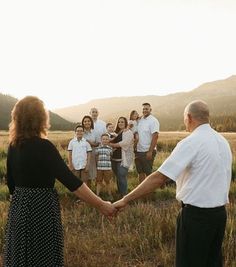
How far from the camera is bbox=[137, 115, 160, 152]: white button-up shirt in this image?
33.2ft

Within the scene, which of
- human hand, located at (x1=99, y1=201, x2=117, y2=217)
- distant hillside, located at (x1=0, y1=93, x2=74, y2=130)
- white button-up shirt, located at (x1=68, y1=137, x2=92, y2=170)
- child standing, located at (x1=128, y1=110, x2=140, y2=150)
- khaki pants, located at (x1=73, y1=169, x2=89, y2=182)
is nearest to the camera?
human hand, located at (x1=99, y1=201, x2=117, y2=217)

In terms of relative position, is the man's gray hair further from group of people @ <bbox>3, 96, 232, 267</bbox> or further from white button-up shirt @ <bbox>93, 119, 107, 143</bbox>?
white button-up shirt @ <bbox>93, 119, 107, 143</bbox>

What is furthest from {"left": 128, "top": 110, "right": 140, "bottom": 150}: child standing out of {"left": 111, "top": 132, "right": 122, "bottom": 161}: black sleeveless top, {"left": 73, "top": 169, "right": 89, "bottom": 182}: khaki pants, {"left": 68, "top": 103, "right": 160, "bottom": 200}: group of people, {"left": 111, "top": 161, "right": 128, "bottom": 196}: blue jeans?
{"left": 73, "top": 169, "right": 89, "bottom": 182}: khaki pants

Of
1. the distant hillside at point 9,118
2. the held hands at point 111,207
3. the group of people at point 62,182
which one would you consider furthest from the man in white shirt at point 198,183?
the distant hillside at point 9,118

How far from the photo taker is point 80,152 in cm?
A: 973

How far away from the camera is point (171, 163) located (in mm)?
3855

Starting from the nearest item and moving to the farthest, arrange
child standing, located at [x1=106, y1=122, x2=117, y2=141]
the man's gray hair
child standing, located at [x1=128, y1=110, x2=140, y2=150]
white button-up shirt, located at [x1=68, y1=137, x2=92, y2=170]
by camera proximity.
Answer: the man's gray hair
white button-up shirt, located at [x1=68, y1=137, x2=92, y2=170]
child standing, located at [x1=106, y1=122, x2=117, y2=141]
child standing, located at [x1=128, y1=110, x2=140, y2=150]

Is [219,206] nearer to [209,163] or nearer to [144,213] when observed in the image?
[209,163]

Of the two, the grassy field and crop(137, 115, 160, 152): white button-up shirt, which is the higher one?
crop(137, 115, 160, 152): white button-up shirt

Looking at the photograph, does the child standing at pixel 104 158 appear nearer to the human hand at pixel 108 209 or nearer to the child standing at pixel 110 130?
the child standing at pixel 110 130

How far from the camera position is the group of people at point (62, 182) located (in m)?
3.85

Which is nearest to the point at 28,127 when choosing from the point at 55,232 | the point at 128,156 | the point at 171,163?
the point at 55,232

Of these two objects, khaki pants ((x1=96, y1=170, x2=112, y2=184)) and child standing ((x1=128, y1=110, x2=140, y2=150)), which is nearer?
khaki pants ((x1=96, y1=170, x2=112, y2=184))

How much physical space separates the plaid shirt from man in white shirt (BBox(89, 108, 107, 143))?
1.11 ft
